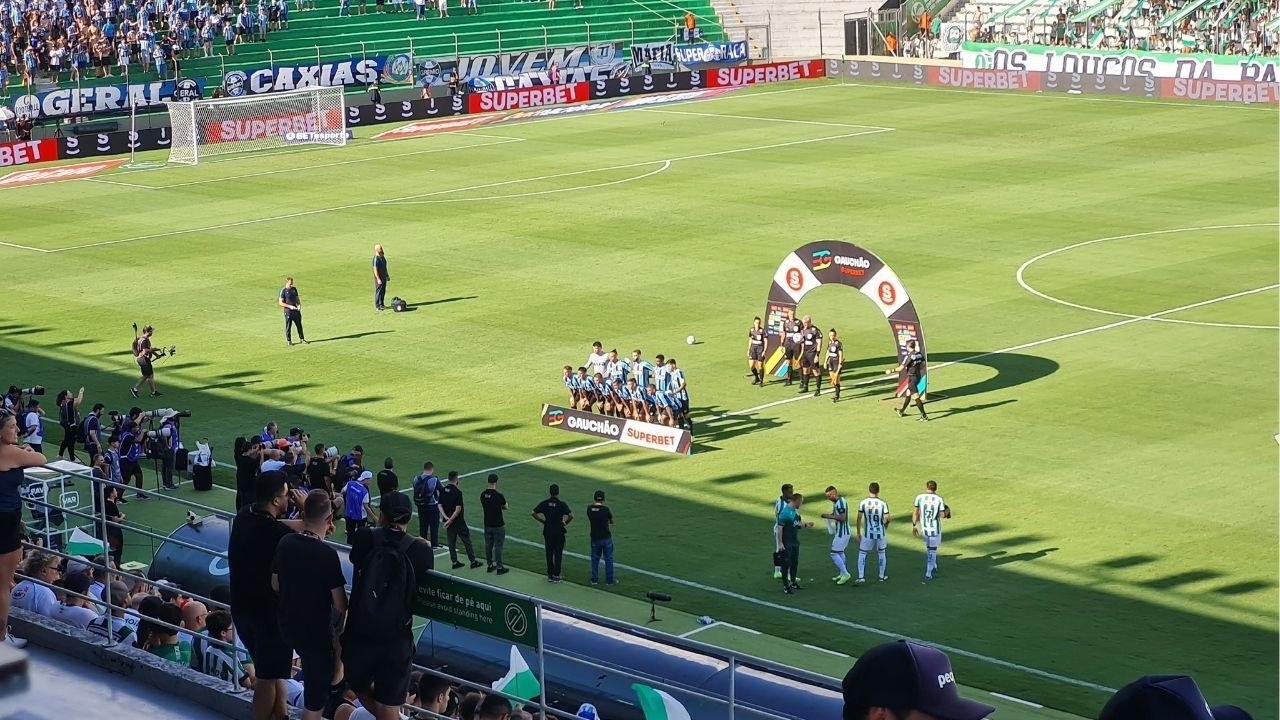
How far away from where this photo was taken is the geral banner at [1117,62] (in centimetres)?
7244

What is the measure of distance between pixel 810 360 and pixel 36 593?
2223 centimetres

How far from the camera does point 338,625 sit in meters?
10.5

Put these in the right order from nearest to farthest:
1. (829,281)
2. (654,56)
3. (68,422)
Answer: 1. (68,422)
2. (829,281)
3. (654,56)

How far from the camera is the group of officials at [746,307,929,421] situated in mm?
32688

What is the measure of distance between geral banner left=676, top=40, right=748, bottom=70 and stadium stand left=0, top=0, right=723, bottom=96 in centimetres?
280

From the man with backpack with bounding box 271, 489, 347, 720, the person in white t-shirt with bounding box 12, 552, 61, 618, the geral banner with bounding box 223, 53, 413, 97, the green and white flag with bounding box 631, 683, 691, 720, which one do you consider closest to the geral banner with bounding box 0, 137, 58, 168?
the geral banner with bounding box 223, 53, 413, 97

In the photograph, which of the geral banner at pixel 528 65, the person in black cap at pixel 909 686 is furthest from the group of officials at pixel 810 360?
the geral banner at pixel 528 65

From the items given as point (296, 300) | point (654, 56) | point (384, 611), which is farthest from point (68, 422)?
point (654, 56)

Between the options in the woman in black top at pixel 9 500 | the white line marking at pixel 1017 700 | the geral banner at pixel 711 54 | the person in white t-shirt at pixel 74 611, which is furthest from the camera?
the geral banner at pixel 711 54

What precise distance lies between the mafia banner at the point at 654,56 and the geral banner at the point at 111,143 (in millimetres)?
25767

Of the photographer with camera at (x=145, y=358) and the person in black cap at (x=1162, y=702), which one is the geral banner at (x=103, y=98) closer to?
the photographer with camera at (x=145, y=358)

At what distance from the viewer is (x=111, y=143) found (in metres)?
70.2

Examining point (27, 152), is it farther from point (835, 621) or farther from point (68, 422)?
point (835, 621)

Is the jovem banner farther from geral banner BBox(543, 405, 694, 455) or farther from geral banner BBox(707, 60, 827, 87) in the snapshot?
geral banner BBox(707, 60, 827, 87)
